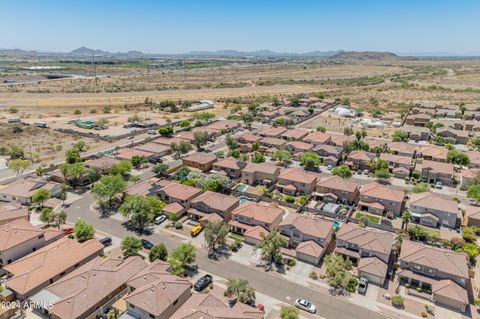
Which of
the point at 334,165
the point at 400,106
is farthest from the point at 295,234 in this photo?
the point at 400,106

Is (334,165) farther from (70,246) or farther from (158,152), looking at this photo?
(70,246)

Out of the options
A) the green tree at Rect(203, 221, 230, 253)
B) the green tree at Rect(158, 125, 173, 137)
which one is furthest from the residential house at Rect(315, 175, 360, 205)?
the green tree at Rect(158, 125, 173, 137)

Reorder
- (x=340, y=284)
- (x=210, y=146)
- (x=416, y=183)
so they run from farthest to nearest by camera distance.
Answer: (x=210, y=146), (x=416, y=183), (x=340, y=284)

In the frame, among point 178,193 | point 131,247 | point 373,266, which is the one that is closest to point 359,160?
point 373,266

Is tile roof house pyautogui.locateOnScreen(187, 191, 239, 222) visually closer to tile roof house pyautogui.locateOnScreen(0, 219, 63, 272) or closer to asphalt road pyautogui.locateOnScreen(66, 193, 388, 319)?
asphalt road pyautogui.locateOnScreen(66, 193, 388, 319)

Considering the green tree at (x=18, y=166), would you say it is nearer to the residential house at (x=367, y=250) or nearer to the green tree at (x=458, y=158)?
the residential house at (x=367, y=250)

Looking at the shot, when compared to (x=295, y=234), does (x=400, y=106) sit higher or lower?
higher
